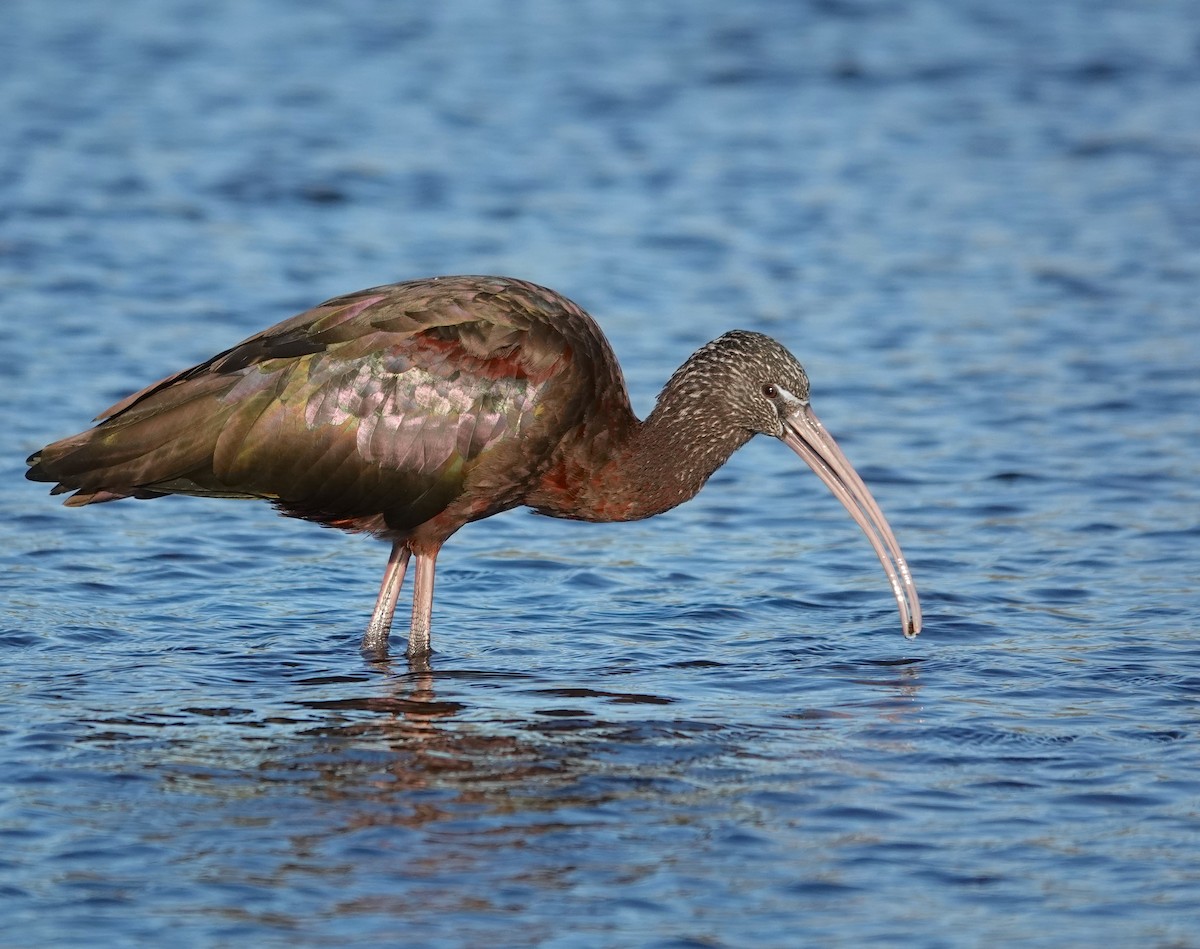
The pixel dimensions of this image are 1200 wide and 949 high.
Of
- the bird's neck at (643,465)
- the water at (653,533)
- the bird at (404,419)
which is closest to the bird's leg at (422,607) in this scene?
the bird at (404,419)

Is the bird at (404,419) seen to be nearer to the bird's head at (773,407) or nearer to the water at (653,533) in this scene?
the bird's head at (773,407)

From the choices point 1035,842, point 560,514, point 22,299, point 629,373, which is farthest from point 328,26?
point 1035,842

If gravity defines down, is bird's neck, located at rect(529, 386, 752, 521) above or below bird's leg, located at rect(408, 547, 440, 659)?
above

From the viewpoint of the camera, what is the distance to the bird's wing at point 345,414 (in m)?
8.48

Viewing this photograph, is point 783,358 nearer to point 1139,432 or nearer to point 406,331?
point 406,331

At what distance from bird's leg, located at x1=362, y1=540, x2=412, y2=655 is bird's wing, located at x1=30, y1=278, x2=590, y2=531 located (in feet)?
1.27

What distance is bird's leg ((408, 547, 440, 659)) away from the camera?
28.8 feet

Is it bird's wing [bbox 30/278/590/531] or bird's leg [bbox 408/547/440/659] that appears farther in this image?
bird's leg [bbox 408/547/440/659]

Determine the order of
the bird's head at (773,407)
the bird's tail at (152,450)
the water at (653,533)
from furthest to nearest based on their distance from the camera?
the bird's head at (773,407) < the bird's tail at (152,450) < the water at (653,533)

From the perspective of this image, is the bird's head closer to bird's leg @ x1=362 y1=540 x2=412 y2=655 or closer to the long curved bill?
the long curved bill

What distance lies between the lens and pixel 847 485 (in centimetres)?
897

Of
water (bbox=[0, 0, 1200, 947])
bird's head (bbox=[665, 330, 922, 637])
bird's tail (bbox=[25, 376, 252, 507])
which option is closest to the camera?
water (bbox=[0, 0, 1200, 947])

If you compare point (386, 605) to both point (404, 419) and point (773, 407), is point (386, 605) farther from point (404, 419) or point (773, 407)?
point (773, 407)

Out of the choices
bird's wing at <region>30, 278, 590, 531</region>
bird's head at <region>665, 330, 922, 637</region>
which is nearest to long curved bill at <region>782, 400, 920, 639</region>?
bird's head at <region>665, 330, 922, 637</region>
